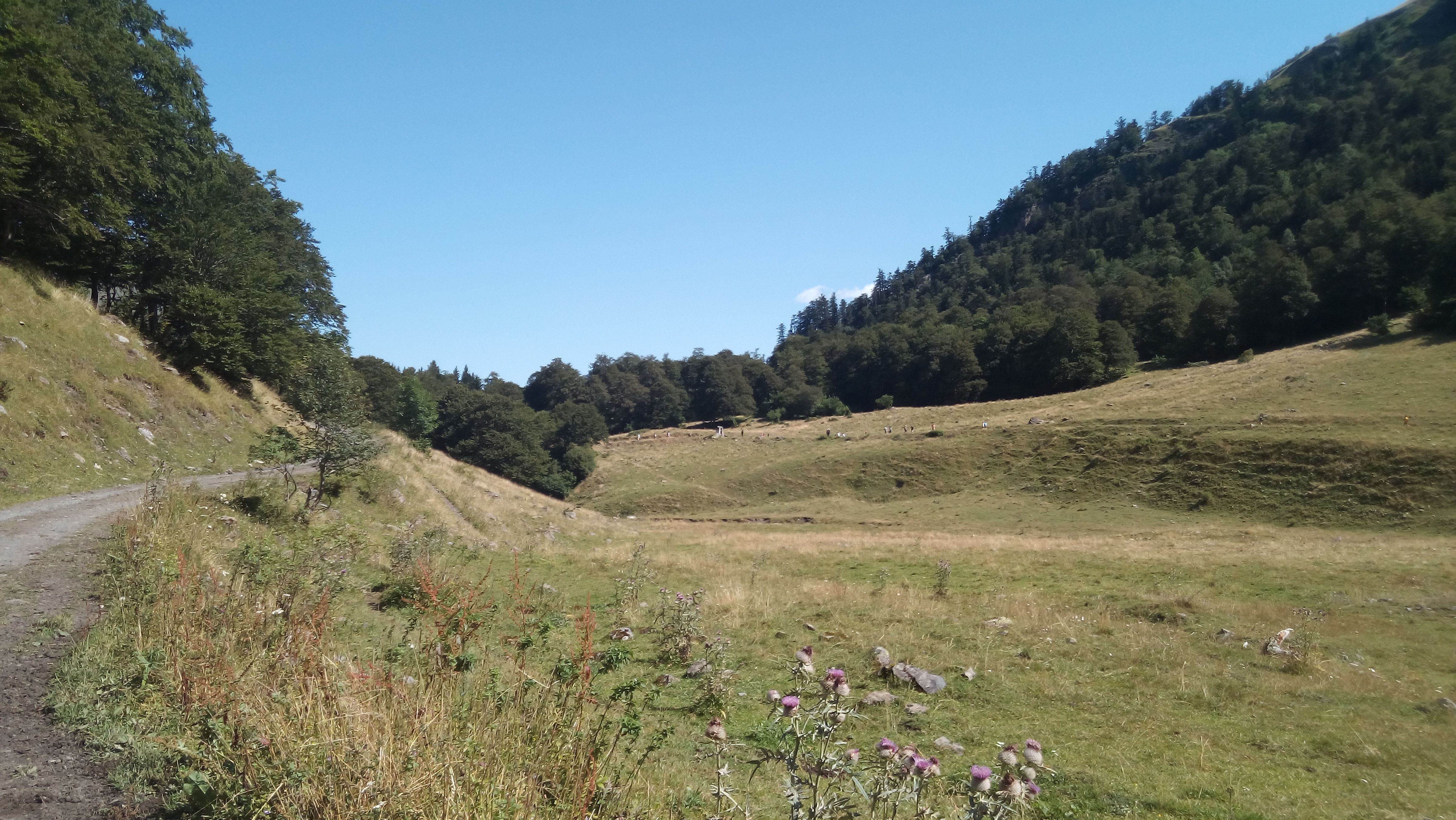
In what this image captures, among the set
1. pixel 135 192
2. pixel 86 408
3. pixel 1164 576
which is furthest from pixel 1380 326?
pixel 135 192

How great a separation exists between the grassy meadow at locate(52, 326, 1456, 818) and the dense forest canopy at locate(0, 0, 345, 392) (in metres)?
9.02

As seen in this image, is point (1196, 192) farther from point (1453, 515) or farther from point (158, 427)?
point (158, 427)

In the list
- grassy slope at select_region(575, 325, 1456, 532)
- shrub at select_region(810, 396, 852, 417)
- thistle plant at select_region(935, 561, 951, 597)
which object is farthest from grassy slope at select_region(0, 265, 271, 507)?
shrub at select_region(810, 396, 852, 417)

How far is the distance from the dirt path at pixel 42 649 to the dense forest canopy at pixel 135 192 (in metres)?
6.77

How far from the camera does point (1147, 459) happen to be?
42125 millimetres

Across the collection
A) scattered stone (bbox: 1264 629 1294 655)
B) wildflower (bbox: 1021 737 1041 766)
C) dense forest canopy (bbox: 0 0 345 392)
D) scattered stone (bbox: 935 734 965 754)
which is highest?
dense forest canopy (bbox: 0 0 345 392)

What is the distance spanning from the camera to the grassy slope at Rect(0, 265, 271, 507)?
14805 mm

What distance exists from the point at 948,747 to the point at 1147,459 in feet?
138

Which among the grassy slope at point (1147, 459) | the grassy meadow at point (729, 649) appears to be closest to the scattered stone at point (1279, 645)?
the grassy meadow at point (729, 649)

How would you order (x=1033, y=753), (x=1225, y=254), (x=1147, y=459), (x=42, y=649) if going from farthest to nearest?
(x=1225, y=254)
(x=1147, y=459)
(x=42, y=649)
(x=1033, y=753)

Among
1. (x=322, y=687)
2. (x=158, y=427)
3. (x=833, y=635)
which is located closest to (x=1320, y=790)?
(x=833, y=635)

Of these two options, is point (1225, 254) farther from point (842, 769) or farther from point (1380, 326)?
point (842, 769)

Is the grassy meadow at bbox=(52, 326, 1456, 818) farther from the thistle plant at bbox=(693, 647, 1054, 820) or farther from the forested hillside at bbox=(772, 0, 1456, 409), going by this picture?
the forested hillside at bbox=(772, 0, 1456, 409)

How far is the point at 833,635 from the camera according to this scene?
39.7ft
